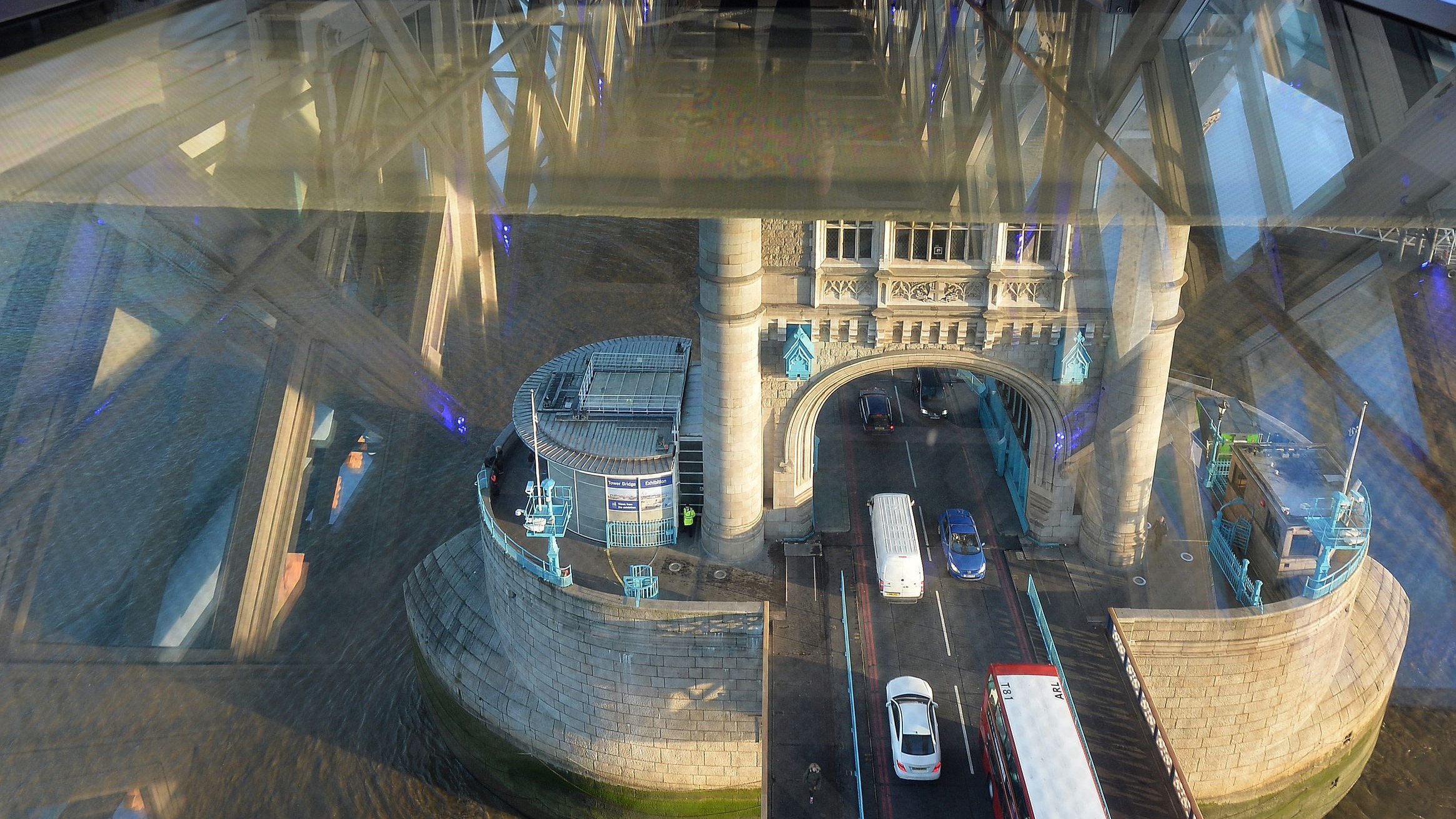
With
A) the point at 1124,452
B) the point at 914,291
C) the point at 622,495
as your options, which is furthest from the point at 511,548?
the point at 1124,452

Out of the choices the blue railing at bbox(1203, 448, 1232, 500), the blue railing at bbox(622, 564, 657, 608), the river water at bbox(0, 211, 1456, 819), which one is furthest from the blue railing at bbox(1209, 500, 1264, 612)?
the blue railing at bbox(622, 564, 657, 608)

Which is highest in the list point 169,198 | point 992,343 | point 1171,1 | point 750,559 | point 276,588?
point 1171,1

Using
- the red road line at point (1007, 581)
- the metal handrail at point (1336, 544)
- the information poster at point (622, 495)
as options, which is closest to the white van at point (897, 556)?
the red road line at point (1007, 581)

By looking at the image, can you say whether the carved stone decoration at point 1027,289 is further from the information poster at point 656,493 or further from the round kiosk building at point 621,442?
the information poster at point 656,493

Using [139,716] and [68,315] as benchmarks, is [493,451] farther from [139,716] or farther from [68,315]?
[68,315]

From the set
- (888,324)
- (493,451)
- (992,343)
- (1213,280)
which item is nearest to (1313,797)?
(992,343)

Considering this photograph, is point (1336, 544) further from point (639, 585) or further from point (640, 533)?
point (640, 533)

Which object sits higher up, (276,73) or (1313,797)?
(276,73)
